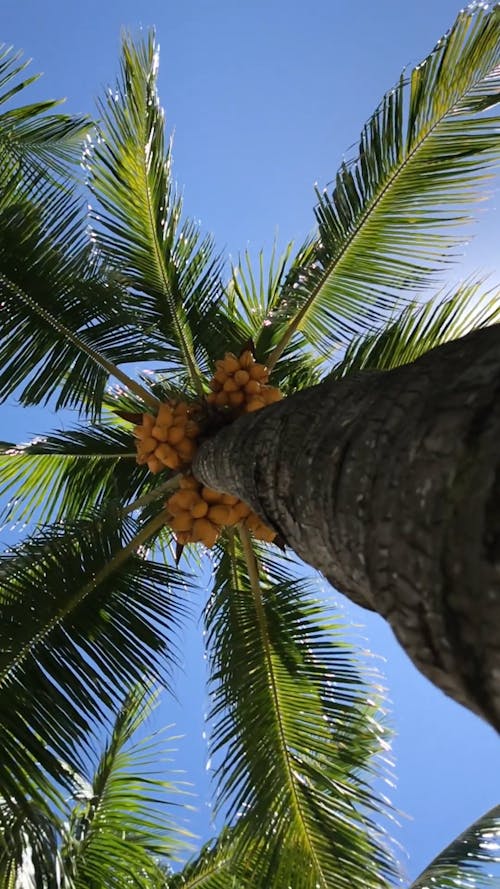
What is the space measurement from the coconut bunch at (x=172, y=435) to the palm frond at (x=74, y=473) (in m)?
1.31

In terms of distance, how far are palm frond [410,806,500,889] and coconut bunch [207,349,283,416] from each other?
113 inches

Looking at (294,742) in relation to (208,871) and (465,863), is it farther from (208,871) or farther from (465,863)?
(208,871)

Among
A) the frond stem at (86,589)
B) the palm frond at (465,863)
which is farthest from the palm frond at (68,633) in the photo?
the palm frond at (465,863)

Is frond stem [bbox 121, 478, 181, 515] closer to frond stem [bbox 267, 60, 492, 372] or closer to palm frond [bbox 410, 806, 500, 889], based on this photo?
frond stem [bbox 267, 60, 492, 372]

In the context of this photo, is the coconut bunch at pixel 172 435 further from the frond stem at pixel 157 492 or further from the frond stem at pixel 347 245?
the frond stem at pixel 347 245

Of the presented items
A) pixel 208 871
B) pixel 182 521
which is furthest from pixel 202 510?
pixel 208 871

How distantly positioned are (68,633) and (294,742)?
62.2 inches

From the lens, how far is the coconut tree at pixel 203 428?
414cm

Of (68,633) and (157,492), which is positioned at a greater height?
(157,492)

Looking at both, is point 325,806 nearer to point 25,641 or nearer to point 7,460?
point 25,641

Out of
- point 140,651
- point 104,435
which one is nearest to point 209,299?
point 104,435

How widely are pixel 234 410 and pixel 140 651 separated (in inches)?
67.0

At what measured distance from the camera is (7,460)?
6008mm

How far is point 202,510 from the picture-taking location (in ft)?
15.0
